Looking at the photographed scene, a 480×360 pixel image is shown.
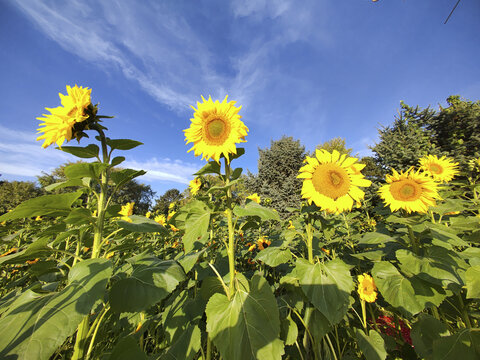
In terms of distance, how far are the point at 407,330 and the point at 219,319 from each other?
125 inches

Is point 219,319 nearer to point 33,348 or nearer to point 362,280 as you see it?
point 33,348

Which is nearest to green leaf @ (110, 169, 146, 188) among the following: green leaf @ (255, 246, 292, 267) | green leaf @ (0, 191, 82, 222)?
green leaf @ (0, 191, 82, 222)

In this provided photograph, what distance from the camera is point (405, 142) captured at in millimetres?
8469

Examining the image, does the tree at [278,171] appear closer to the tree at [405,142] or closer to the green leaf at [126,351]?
the tree at [405,142]

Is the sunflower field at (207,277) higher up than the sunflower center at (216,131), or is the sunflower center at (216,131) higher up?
the sunflower center at (216,131)

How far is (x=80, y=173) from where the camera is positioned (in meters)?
1.07

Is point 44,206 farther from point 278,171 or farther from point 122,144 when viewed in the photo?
point 278,171

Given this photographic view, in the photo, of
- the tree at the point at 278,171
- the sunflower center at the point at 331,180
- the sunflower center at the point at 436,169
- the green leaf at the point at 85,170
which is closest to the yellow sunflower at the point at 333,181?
the sunflower center at the point at 331,180

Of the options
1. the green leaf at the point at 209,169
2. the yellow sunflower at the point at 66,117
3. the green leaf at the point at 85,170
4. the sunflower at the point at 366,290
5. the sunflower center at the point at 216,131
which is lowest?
the sunflower at the point at 366,290

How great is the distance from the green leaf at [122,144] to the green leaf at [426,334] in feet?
9.08

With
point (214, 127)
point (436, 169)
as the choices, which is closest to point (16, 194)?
point (214, 127)

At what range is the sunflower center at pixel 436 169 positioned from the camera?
295 centimetres

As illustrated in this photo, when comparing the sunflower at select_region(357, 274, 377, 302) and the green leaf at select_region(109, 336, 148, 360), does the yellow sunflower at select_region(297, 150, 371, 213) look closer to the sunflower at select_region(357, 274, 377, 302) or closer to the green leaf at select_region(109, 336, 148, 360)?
the sunflower at select_region(357, 274, 377, 302)

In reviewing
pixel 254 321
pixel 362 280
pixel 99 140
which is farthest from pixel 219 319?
pixel 362 280
